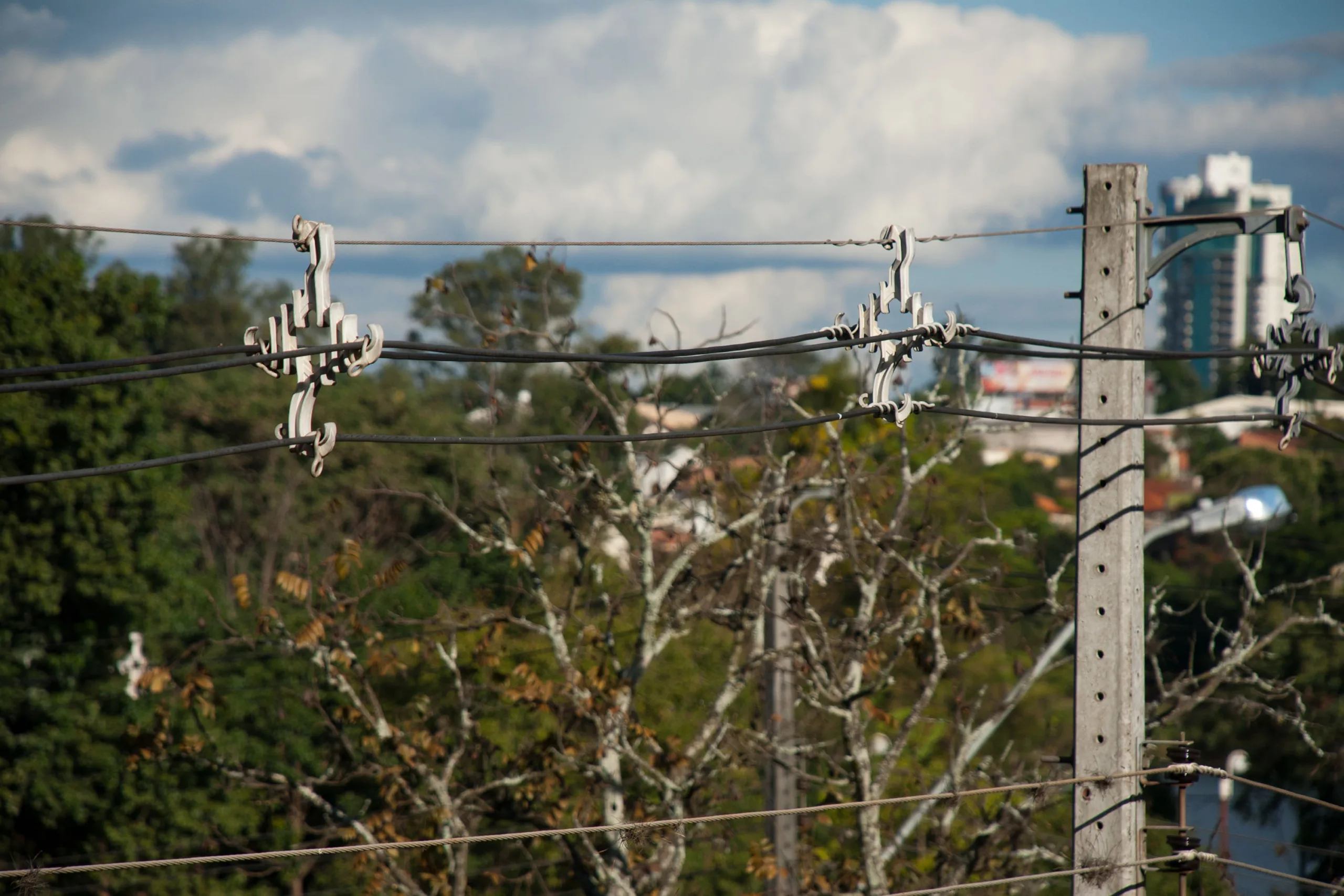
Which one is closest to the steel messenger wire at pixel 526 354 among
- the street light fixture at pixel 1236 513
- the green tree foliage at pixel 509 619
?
the street light fixture at pixel 1236 513

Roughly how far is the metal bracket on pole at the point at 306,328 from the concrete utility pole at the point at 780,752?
5767 millimetres

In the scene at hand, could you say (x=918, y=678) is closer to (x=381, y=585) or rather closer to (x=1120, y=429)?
(x=381, y=585)

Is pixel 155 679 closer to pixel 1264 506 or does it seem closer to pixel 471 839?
pixel 471 839

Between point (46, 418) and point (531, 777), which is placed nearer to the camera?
point (531, 777)

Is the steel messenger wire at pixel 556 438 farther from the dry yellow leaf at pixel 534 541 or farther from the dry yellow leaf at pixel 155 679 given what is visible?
the dry yellow leaf at pixel 155 679

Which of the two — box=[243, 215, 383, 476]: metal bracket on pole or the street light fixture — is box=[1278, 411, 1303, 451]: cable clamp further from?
box=[243, 215, 383, 476]: metal bracket on pole

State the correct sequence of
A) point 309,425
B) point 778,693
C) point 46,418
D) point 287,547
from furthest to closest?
point 287,547
point 46,418
point 778,693
point 309,425

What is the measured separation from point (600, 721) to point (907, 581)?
4471mm

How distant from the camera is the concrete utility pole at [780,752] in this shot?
32.2 ft

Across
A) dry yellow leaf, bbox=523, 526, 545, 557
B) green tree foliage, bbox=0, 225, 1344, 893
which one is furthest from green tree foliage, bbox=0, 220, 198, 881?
dry yellow leaf, bbox=523, 526, 545, 557

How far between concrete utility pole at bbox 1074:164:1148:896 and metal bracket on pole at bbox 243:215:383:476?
3.05m

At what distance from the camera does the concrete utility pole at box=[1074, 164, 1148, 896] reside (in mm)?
5305

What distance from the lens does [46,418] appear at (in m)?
20.9

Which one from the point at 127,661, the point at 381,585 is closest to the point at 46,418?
the point at 127,661
